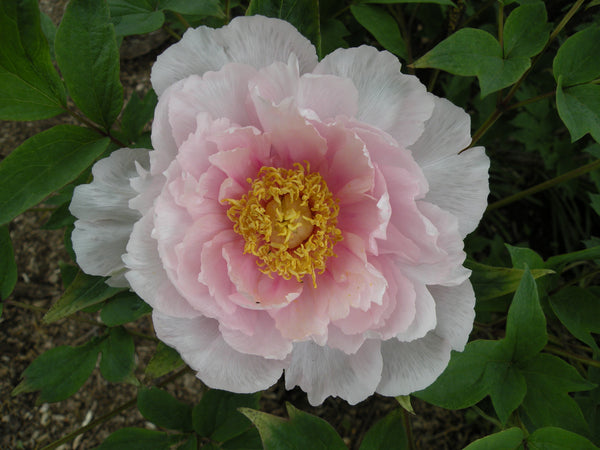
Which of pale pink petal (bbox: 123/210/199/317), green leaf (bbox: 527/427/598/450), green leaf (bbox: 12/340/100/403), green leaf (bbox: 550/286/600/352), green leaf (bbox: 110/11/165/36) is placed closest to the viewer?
pale pink petal (bbox: 123/210/199/317)

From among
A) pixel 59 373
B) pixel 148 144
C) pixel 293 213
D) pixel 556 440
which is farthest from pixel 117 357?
pixel 556 440

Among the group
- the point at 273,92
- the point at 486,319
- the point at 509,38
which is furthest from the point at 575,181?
the point at 273,92

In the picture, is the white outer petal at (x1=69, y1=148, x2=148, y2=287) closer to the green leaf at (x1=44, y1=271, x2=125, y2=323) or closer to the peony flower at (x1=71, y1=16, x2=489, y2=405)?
the peony flower at (x1=71, y1=16, x2=489, y2=405)

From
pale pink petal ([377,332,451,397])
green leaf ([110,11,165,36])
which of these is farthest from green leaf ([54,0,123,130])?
pale pink petal ([377,332,451,397])

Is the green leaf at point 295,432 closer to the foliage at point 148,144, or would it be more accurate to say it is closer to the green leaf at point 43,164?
the foliage at point 148,144

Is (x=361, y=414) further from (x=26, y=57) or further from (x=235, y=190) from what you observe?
(x=26, y=57)

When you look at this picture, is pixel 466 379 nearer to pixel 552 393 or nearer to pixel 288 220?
pixel 552 393
